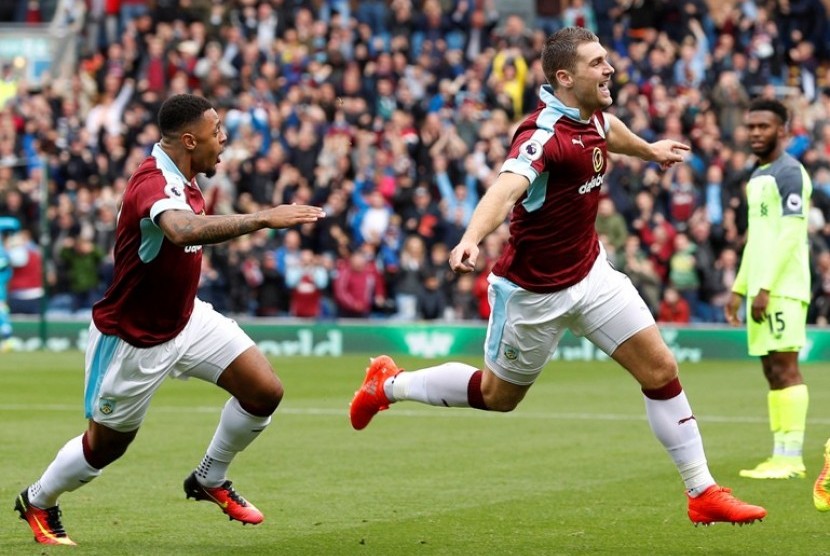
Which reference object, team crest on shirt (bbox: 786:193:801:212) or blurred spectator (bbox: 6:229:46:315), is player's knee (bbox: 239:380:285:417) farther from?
blurred spectator (bbox: 6:229:46:315)

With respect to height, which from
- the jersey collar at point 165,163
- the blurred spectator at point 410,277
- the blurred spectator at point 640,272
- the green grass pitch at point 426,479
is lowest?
the blurred spectator at point 410,277

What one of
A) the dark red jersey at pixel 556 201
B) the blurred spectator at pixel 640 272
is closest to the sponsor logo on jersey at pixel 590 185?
the dark red jersey at pixel 556 201

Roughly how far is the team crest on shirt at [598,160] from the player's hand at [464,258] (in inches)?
52.8

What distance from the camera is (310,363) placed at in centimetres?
2289

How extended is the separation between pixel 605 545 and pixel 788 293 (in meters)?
3.58

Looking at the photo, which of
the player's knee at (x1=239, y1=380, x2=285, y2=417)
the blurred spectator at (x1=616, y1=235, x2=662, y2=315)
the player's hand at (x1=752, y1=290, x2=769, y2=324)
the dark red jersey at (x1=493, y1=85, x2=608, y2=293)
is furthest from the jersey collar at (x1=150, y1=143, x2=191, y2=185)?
the blurred spectator at (x1=616, y1=235, x2=662, y2=315)

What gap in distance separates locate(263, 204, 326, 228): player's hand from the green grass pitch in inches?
73.7

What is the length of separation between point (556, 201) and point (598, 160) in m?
0.32

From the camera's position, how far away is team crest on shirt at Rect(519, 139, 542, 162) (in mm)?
8273

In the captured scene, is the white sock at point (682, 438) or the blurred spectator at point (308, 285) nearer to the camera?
the white sock at point (682, 438)

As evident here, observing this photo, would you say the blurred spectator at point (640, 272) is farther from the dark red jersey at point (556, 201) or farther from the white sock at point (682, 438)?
the white sock at point (682, 438)

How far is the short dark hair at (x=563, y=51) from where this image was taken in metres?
8.59

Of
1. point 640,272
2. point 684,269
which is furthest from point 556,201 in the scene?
point 684,269

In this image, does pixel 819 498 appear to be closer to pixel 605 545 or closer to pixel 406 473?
pixel 605 545
